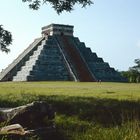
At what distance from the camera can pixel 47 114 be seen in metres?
12.8

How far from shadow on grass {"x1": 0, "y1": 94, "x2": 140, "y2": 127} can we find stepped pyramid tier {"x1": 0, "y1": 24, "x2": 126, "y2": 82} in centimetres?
4801

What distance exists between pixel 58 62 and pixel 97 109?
56641mm

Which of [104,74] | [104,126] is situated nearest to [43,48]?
[104,74]

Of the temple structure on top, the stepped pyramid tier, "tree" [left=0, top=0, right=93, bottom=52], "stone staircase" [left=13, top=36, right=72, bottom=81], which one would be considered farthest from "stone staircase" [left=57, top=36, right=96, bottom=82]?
"tree" [left=0, top=0, right=93, bottom=52]

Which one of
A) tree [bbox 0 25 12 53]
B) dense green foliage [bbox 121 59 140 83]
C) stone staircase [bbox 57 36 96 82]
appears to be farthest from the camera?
dense green foliage [bbox 121 59 140 83]

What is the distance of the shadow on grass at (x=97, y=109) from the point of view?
16.8 metres

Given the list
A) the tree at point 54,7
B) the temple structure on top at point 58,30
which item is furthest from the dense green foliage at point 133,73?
the tree at point 54,7

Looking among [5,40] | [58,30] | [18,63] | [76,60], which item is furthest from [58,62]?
[5,40]

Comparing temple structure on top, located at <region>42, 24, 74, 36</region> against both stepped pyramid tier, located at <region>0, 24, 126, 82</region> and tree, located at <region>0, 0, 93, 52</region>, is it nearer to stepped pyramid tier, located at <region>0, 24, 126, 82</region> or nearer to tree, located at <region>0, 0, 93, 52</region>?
stepped pyramid tier, located at <region>0, 24, 126, 82</region>

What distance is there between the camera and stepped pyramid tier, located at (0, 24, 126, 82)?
235ft

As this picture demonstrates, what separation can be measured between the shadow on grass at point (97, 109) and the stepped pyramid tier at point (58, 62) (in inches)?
1890

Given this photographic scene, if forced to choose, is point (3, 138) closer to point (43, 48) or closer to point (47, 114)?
point (47, 114)

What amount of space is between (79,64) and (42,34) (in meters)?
17.0

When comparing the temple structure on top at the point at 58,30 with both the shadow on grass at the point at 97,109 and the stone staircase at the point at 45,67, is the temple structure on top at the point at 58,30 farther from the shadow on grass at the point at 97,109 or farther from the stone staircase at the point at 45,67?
the shadow on grass at the point at 97,109
